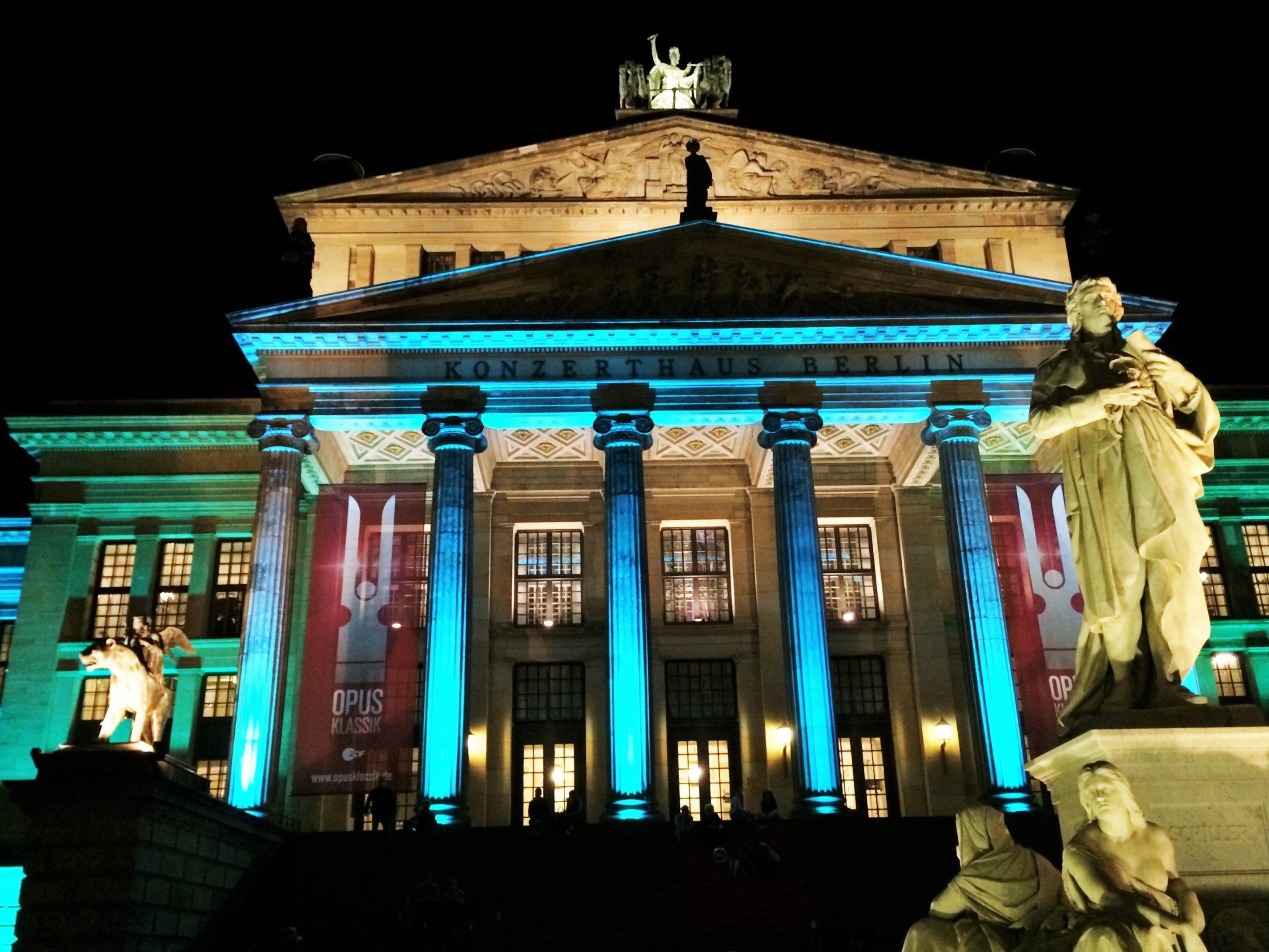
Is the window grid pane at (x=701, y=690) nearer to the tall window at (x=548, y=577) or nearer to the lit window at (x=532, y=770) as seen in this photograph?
→ the tall window at (x=548, y=577)

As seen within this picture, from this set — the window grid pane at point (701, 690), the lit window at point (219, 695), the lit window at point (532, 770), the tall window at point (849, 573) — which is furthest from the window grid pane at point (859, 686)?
the lit window at point (219, 695)

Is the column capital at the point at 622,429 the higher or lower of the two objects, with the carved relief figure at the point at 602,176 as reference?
lower

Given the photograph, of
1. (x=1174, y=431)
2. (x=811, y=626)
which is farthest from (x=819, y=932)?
(x=1174, y=431)

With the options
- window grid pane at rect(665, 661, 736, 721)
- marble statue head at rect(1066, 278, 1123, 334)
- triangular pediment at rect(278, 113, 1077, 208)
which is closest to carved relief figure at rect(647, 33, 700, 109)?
triangular pediment at rect(278, 113, 1077, 208)

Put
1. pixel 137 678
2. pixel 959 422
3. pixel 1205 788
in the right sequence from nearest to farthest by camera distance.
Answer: pixel 1205 788 < pixel 137 678 < pixel 959 422

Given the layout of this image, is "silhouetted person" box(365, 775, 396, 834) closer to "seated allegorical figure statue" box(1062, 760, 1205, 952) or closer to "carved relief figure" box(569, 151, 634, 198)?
"carved relief figure" box(569, 151, 634, 198)

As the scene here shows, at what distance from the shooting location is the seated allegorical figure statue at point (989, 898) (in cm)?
594

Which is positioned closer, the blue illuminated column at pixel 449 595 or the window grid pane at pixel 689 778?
the blue illuminated column at pixel 449 595

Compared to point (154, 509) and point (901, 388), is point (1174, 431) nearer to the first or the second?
point (901, 388)

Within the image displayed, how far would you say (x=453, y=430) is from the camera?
28219mm

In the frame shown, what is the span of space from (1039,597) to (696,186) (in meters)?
12.5

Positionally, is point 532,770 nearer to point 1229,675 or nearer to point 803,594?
point 803,594

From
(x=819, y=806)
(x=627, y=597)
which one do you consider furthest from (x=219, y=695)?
(x=819, y=806)

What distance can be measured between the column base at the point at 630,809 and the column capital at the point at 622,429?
311 inches
